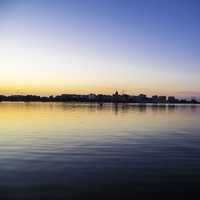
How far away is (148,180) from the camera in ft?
66.2

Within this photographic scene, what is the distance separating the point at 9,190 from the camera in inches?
698

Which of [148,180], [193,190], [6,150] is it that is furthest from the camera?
[6,150]

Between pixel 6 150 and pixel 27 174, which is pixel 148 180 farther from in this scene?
pixel 6 150

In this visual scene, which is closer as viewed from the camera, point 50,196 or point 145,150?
point 50,196

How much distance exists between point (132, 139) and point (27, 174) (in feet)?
67.8

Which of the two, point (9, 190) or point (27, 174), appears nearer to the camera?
point (9, 190)

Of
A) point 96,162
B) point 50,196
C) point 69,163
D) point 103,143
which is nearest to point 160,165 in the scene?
point 96,162

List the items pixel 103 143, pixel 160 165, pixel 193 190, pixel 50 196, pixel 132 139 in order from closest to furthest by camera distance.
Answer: pixel 50 196, pixel 193 190, pixel 160 165, pixel 103 143, pixel 132 139

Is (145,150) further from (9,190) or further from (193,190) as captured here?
(9,190)

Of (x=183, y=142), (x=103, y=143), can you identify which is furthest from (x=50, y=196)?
(x=183, y=142)

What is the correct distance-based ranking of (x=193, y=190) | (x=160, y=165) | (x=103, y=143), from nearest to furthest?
1. (x=193, y=190)
2. (x=160, y=165)
3. (x=103, y=143)

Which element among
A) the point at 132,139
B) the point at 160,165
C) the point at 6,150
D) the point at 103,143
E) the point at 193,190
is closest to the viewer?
the point at 193,190

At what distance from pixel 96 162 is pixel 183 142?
15546 mm

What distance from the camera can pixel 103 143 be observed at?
36.6 metres
